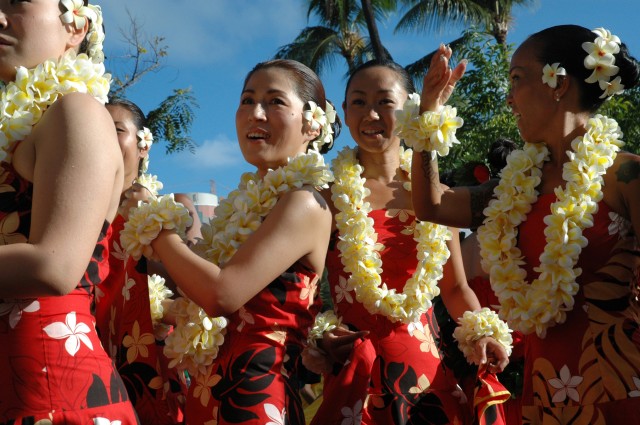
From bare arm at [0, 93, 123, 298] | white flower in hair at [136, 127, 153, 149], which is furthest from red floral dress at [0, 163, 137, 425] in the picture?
white flower in hair at [136, 127, 153, 149]

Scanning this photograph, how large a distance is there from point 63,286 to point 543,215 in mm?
1680

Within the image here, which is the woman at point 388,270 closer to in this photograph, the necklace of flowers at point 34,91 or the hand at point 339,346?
the hand at point 339,346

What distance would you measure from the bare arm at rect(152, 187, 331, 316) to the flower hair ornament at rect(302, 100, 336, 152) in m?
0.51

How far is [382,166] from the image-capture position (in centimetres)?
396

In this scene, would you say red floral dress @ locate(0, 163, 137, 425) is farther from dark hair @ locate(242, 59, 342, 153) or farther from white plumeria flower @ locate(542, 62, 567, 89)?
white plumeria flower @ locate(542, 62, 567, 89)

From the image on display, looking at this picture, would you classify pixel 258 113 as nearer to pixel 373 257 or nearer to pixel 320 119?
pixel 320 119

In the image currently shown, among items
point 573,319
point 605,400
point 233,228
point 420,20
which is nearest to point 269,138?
point 233,228

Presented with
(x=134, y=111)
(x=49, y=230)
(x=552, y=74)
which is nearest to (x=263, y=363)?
(x=49, y=230)

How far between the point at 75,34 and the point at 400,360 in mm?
1964

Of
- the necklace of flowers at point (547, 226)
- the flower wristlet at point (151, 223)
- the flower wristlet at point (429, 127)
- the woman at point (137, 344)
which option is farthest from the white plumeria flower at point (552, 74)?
the woman at point (137, 344)

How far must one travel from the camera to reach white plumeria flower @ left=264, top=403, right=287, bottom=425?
2254mm

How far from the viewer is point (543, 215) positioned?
2695 millimetres

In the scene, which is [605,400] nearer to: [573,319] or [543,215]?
[573,319]

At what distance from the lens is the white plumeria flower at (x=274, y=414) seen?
7.39 feet
